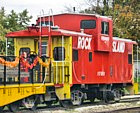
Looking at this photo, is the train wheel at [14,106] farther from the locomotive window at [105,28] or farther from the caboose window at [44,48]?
the locomotive window at [105,28]

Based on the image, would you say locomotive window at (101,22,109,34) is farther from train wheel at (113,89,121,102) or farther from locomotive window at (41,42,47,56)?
locomotive window at (41,42,47,56)

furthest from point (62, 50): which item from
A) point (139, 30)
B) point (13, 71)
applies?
point (139, 30)

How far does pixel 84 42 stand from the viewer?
21.7 meters

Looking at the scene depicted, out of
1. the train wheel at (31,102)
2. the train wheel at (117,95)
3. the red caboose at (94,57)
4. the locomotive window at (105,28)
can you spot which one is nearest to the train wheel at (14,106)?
the train wheel at (31,102)

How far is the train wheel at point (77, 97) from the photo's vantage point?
2124 centimetres

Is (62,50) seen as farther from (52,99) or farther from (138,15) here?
(138,15)

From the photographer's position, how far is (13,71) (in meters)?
18.0

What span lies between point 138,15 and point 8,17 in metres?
13.7

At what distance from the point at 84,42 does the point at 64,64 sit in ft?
5.79

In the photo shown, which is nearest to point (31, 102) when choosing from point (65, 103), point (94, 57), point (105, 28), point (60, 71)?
point (60, 71)

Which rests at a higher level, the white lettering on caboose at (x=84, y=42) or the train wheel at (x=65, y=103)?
the white lettering on caboose at (x=84, y=42)

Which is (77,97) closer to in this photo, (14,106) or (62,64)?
(62,64)

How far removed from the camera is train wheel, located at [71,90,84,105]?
21.2m

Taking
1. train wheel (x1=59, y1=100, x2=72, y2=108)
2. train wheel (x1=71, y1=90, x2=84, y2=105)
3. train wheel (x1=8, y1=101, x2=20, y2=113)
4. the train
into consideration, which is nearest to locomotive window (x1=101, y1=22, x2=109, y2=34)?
the train
